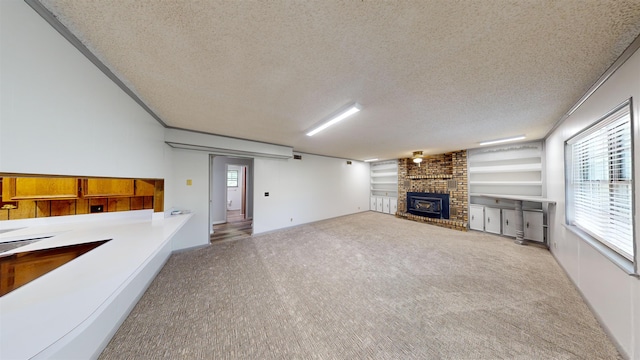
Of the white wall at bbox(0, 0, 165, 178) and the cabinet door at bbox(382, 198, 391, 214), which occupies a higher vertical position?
the white wall at bbox(0, 0, 165, 178)

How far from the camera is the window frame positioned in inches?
55.1

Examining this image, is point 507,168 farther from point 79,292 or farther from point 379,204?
point 79,292

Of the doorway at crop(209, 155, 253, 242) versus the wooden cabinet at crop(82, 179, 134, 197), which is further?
the doorway at crop(209, 155, 253, 242)

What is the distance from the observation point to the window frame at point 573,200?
1.40 meters

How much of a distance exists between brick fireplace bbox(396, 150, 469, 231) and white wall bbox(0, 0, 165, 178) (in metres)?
7.16

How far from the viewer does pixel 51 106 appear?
108 cm

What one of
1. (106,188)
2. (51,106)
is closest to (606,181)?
(51,106)

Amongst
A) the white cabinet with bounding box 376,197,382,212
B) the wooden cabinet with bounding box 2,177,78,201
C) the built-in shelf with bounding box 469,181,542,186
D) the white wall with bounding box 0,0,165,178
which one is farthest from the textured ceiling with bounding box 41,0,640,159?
the white cabinet with bounding box 376,197,382,212

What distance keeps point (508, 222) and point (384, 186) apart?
3833 millimetres

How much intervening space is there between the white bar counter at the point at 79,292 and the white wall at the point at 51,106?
2.30 ft

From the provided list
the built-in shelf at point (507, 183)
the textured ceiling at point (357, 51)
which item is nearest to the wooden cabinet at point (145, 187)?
the textured ceiling at point (357, 51)

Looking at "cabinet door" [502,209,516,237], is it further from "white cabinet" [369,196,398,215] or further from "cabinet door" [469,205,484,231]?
"white cabinet" [369,196,398,215]

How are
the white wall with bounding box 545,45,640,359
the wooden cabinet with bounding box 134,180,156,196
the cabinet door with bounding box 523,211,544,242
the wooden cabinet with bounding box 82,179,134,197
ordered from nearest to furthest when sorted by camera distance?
the white wall with bounding box 545,45,640,359 < the wooden cabinet with bounding box 82,179,134,197 < the wooden cabinet with bounding box 134,180,156,196 < the cabinet door with bounding box 523,211,544,242

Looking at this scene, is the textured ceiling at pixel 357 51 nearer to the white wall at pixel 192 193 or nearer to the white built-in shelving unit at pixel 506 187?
the white wall at pixel 192 193
